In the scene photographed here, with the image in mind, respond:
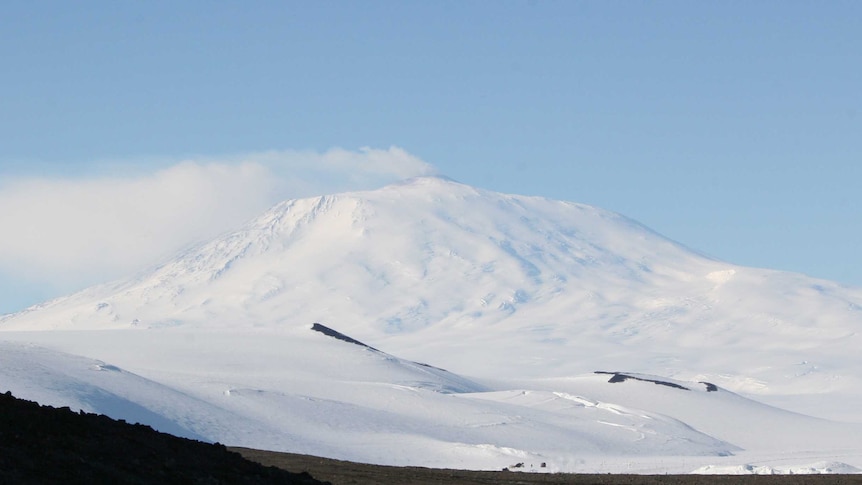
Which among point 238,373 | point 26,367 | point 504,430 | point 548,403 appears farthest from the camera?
point 548,403

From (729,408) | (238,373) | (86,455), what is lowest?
(86,455)

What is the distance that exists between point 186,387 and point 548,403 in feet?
102

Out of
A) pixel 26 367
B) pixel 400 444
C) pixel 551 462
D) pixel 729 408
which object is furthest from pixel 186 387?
pixel 729 408

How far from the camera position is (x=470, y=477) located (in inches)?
1756

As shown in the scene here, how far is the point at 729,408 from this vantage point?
4437 inches

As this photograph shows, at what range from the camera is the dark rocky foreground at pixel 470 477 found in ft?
135

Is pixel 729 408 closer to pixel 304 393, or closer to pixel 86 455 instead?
pixel 304 393

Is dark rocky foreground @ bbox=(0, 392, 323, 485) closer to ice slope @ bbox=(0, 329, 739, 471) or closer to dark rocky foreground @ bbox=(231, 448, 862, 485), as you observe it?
dark rocky foreground @ bbox=(231, 448, 862, 485)

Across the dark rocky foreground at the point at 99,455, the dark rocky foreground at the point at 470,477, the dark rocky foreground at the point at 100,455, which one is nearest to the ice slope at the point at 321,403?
the dark rocky foreground at the point at 470,477

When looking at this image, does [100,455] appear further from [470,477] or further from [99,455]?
[470,477]

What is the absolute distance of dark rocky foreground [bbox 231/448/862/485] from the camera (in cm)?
4122

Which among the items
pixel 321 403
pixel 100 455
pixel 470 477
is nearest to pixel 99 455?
pixel 100 455

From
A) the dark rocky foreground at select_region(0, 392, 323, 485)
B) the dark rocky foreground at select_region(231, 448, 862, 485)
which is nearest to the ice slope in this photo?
the dark rocky foreground at select_region(231, 448, 862, 485)

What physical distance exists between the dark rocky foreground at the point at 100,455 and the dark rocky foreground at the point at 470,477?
26.6ft
